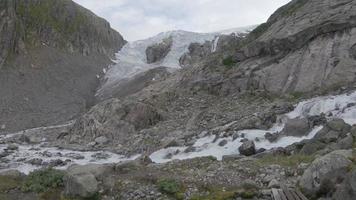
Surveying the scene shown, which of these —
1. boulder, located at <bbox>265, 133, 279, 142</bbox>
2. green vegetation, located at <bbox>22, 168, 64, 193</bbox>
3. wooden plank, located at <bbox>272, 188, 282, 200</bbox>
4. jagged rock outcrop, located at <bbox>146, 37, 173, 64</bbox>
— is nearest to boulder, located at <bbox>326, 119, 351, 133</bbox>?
boulder, located at <bbox>265, 133, 279, 142</bbox>

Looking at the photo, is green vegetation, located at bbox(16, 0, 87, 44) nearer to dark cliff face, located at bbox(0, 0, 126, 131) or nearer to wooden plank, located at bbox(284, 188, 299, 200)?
dark cliff face, located at bbox(0, 0, 126, 131)

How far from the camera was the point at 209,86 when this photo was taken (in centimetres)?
5547

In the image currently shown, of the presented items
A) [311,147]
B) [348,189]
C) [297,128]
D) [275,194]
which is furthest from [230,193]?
[297,128]

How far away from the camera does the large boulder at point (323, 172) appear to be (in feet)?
56.2

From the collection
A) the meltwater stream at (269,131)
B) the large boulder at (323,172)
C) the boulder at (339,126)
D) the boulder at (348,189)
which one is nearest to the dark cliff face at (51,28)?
the meltwater stream at (269,131)

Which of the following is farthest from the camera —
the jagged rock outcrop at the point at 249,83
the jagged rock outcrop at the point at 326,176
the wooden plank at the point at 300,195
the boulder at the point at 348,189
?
the jagged rock outcrop at the point at 249,83

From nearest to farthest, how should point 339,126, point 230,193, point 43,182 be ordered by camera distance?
point 230,193
point 43,182
point 339,126

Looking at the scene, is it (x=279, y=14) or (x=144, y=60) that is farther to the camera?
(x=144, y=60)

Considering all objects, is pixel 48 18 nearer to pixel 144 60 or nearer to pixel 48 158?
pixel 144 60

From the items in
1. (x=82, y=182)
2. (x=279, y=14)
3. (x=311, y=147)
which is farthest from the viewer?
(x=279, y=14)

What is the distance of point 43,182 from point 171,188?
6.09 metres

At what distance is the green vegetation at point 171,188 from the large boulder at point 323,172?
4619mm

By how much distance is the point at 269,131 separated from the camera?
→ 36.8 meters

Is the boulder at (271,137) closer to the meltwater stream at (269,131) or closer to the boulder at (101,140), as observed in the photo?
the meltwater stream at (269,131)
